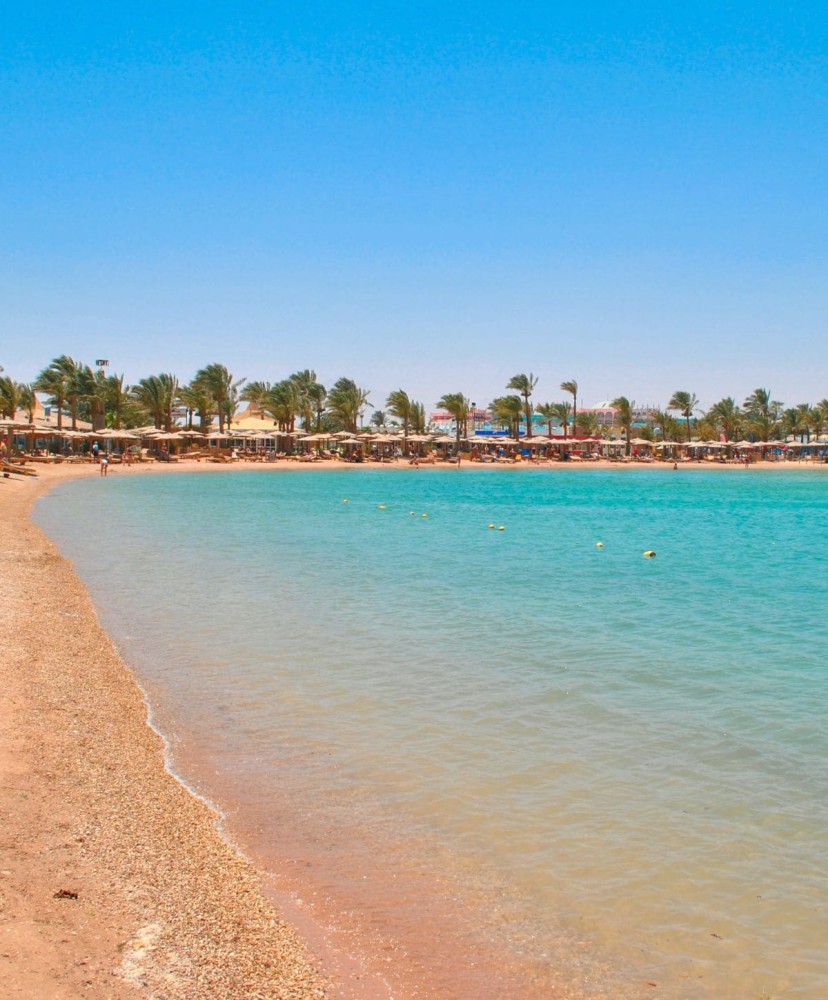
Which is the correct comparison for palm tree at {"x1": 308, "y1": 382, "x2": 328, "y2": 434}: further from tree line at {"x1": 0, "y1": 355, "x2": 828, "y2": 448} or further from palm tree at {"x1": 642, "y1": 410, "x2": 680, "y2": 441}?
palm tree at {"x1": 642, "y1": 410, "x2": 680, "y2": 441}

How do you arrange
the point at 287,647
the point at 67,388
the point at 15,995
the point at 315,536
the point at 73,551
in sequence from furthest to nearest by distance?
1. the point at 67,388
2. the point at 315,536
3. the point at 73,551
4. the point at 287,647
5. the point at 15,995

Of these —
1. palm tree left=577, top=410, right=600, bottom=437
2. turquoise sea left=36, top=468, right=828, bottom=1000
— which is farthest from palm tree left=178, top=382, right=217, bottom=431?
turquoise sea left=36, top=468, right=828, bottom=1000

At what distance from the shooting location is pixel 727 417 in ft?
364

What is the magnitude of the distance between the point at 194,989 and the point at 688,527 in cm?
2906

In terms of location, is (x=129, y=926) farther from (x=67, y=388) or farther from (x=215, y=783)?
(x=67, y=388)

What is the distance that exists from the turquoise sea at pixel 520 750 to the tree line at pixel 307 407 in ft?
193

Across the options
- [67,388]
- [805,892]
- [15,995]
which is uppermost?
[67,388]

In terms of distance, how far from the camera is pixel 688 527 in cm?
3091

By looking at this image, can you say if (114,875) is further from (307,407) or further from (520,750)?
(307,407)

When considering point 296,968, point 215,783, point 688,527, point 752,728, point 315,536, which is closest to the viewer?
point 296,968

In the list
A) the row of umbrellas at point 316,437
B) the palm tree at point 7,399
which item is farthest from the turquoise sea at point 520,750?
the palm tree at point 7,399

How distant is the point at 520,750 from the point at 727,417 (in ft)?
364

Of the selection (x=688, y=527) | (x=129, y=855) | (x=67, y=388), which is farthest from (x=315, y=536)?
(x=67, y=388)

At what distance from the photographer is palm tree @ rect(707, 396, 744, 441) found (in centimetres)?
11062
